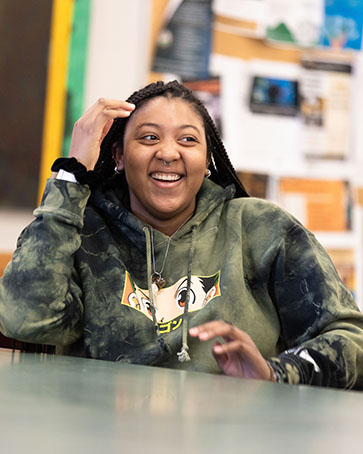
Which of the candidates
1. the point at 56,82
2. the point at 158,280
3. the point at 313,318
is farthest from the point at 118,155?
the point at 56,82

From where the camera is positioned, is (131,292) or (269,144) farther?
(269,144)

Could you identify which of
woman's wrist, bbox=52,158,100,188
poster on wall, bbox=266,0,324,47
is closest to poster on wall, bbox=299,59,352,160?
poster on wall, bbox=266,0,324,47

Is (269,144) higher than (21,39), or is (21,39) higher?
(21,39)

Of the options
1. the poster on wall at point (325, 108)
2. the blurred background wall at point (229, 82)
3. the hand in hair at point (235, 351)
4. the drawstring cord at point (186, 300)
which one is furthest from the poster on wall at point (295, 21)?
the hand in hair at point (235, 351)

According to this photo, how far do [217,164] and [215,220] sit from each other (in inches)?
7.4

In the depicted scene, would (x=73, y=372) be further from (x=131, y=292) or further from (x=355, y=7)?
(x=355, y=7)

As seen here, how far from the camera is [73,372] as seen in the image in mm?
854

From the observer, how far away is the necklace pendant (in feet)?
4.61

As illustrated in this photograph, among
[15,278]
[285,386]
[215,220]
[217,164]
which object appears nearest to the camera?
[285,386]

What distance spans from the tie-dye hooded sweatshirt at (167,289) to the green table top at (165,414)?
43cm

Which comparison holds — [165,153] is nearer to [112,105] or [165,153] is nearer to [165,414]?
[112,105]

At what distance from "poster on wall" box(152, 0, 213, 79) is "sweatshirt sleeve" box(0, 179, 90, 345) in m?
1.66

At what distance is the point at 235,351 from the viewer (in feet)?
3.41

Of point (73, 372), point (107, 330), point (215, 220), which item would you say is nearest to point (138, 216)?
point (215, 220)
